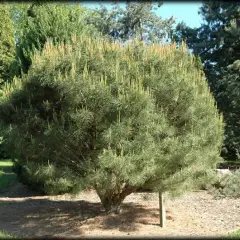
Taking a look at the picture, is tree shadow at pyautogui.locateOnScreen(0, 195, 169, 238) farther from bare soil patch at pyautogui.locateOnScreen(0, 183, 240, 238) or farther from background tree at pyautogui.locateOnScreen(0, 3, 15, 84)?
background tree at pyautogui.locateOnScreen(0, 3, 15, 84)

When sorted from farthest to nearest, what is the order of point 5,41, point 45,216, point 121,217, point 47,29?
point 5,41 < point 47,29 < point 45,216 < point 121,217

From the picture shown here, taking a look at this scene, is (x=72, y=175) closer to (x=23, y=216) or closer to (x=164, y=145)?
(x=164, y=145)

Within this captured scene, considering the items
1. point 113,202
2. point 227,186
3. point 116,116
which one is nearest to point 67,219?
point 113,202

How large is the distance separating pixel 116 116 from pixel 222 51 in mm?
14044

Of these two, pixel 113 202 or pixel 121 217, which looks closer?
pixel 121 217

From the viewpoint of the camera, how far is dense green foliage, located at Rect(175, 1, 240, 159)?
18.2 meters

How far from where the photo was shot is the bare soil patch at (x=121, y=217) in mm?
8008

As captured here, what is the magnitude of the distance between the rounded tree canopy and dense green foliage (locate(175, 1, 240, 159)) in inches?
390

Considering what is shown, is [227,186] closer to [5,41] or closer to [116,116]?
[116,116]

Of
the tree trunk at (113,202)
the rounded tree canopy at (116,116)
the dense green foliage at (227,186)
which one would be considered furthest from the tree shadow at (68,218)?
the dense green foliage at (227,186)

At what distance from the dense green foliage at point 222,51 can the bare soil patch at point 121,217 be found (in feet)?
24.0

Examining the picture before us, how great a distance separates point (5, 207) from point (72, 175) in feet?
14.1

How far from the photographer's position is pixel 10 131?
26.5 feet

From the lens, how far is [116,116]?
715 cm
